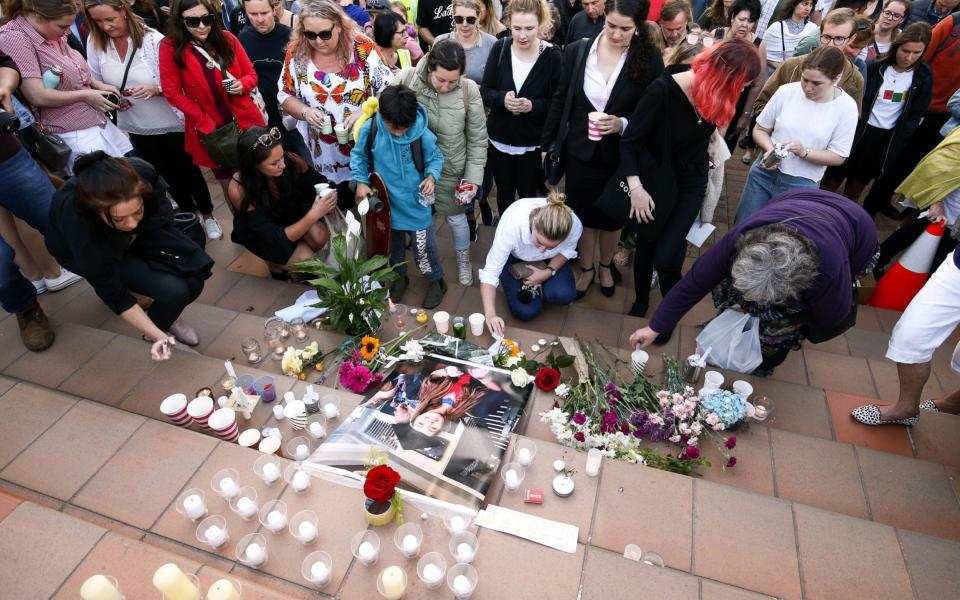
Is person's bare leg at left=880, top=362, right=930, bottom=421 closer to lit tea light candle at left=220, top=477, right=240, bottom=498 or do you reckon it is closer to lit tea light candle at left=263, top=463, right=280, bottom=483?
lit tea light candle at left=263, top=463, right=280, bottom=483

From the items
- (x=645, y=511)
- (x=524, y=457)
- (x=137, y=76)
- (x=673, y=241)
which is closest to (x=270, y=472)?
(x=524, y=457)

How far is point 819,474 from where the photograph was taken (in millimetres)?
2311

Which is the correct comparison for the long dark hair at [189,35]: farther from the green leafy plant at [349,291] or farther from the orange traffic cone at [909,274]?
the orange traffic cone at [909,274]

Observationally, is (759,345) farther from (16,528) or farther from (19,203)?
(19,203)

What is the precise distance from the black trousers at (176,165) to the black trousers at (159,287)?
1385 mm

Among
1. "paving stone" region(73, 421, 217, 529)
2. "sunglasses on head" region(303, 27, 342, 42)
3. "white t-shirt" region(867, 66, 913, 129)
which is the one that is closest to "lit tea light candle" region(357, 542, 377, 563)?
"paving stone" region(73, 421, 217, 529)

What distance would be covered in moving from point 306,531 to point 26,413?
1571 millimetres

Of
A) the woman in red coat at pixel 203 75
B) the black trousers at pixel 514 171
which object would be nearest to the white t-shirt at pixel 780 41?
the black trousers at pixel 514 171

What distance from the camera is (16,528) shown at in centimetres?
183

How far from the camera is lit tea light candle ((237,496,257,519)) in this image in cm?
196

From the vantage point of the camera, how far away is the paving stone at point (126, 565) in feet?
5.54

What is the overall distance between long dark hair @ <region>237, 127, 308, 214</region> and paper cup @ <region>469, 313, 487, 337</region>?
1.41 metres

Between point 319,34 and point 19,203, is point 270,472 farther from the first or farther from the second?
point 319,34

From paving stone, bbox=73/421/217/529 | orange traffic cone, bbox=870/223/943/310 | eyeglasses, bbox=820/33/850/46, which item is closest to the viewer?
paving stone, bbox=73/421/217/529
